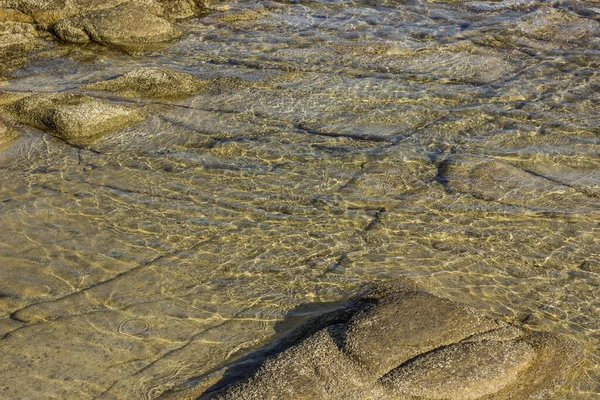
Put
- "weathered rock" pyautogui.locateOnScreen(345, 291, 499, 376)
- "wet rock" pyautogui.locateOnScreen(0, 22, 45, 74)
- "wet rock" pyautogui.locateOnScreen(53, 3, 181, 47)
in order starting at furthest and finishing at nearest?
"wet rock" pyautogui.locateOnScreen(53, 3, 181, 47)
"wet rock" pyautogui.locateOnScreen(0, 22, 45, 74)
"weathered rock" pyautogui.locateOnScreen(345, 291, 499, 376)

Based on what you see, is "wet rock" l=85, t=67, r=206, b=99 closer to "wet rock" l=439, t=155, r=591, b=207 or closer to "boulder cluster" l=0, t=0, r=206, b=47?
"boulder cluster" l=0, t=0, r=206, b=47

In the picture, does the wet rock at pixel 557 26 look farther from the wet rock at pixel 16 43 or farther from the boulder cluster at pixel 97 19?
the wet rock at pixel 16 43

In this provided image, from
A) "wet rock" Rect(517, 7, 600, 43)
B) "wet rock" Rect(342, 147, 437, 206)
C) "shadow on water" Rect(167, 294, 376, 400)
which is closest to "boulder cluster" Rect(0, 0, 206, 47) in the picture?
"wet rock" Rect(342, 147, 437, 206)

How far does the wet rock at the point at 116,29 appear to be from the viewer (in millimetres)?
10281

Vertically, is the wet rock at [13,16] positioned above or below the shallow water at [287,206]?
above

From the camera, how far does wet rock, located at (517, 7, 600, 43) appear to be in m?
9.95

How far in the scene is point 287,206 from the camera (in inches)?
237

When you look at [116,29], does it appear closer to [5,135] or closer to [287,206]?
[5,135]

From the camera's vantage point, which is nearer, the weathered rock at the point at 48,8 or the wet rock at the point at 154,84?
the wet rock at the point at 154,84

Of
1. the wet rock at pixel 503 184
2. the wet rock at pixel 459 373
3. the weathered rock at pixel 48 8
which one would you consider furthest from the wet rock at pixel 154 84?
the wet rock at pixel 459 373

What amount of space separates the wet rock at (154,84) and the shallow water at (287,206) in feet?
0.67

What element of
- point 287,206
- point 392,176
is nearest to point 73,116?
point 287,206

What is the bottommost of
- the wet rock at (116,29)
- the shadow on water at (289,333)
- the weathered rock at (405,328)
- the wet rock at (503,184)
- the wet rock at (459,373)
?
the shadow on water at (289,333)

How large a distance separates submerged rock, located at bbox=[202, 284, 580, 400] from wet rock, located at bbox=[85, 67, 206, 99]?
15.9 ft
